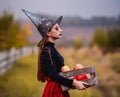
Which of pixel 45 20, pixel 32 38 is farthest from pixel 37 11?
pixel 45 20

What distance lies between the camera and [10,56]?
2.36 meters

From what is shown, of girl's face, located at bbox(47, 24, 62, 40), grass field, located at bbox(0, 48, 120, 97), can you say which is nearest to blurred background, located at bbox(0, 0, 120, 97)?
grass field, located at bbox(0, 48, 120, 97)

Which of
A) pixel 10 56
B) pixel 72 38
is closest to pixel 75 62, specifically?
pixel 72 38

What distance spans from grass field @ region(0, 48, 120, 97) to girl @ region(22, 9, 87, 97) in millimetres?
699

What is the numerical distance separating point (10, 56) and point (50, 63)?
106cm

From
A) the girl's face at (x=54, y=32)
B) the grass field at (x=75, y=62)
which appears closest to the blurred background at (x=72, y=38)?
the grass field at (x=75, y=62)

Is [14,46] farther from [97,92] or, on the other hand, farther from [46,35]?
[46,35]

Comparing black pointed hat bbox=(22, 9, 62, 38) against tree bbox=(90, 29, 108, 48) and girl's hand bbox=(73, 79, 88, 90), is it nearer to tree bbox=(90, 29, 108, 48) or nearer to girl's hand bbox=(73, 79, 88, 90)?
girl's hand bbox=(73, 79, 88, 90)

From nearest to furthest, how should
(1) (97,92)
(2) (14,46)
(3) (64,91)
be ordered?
1. (3) (64,91)
2. (1) (97,92)
3. (2) (14,46)

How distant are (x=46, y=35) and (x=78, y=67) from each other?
176 mm

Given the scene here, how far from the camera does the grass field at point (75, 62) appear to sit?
2158 mm

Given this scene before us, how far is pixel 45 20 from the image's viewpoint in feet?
4.53

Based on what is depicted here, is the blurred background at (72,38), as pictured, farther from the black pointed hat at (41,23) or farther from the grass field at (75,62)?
the black pointed hat at (41,23)

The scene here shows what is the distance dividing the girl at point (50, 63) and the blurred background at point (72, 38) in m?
0.68
